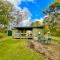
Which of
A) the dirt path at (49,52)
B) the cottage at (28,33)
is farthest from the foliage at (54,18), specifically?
the dirt path at (49,52)

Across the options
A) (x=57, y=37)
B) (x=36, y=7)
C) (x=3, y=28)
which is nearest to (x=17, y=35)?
(x=57, y=37)

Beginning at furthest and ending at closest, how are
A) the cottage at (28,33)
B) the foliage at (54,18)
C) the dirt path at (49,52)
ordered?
the foliage at (54,18) < the cottage at (28,33) < the dirt path at (49,52)

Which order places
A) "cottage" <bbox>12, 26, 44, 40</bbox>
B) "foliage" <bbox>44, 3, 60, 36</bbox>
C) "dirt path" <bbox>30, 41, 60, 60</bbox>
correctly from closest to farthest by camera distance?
"dirt path" <bbox>30, 41, 60, 60</bbox> → "cottage" <bbox>12, 26, 44, 40</bbox> → "foliage" <bbox>44, 3, 60, 36</bbox>

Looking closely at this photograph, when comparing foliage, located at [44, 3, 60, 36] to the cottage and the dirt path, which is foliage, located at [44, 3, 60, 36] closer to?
the cottage

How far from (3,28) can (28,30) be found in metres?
11.5

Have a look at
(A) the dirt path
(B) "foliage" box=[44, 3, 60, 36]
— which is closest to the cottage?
(B) "foliage" box=[44, 3, 60, 36]

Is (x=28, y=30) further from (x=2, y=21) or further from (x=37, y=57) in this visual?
(x=37, y=57)

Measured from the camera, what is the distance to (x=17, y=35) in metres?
45.0

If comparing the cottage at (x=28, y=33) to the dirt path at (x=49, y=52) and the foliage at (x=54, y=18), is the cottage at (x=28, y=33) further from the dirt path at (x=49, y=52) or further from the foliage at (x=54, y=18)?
the dirt path at (x=49, y=52)

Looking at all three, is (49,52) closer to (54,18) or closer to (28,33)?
(28,33)

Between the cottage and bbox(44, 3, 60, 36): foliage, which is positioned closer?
the cottage

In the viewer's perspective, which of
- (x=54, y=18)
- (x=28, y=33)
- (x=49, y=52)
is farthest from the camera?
(x=54, y=18)

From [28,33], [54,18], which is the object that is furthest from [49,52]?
[54,18]

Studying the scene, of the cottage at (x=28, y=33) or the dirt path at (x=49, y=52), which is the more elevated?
the cottage at (x=28, y=33)
